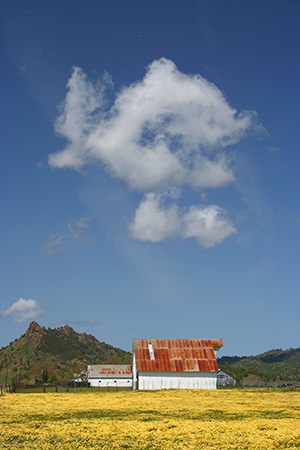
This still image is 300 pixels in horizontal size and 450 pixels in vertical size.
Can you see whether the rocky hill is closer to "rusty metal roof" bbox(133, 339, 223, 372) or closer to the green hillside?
the green hillside

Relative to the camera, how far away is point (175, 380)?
66.8 meters

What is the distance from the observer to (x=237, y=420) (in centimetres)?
2605

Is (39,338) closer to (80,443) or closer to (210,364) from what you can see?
(210,364)

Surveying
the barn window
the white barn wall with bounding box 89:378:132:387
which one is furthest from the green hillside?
the barn window

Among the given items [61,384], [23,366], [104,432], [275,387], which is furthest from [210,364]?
[23,366]

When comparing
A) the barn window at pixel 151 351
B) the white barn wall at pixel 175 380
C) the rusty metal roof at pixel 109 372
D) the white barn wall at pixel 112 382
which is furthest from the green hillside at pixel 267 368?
the white barn wall at pixel 175 380

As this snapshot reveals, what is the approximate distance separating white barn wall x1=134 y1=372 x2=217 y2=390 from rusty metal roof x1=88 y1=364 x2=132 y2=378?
19.7m

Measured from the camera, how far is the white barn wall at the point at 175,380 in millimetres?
66000

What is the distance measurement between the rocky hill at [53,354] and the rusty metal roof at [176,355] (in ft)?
129

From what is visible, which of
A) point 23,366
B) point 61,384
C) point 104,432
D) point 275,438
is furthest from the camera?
point 23,366

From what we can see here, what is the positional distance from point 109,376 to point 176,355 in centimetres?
2089

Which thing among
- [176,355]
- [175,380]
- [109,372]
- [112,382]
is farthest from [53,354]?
[175,380]

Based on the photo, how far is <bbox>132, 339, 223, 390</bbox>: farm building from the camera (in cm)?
6638

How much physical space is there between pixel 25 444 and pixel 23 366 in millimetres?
106015
